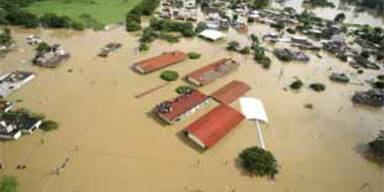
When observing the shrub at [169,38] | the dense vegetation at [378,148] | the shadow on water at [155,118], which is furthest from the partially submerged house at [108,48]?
the dense vegetation at [378,148]

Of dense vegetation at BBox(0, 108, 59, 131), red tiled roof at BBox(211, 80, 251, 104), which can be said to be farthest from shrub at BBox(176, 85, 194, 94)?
dense vegetation at BBox(0, 108, 59, 131)

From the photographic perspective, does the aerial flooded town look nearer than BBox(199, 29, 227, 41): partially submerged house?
Yes

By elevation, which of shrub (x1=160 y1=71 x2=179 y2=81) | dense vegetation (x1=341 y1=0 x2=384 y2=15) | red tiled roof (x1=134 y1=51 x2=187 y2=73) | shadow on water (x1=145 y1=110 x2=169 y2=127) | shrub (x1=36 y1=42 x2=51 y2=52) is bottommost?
shadow on water (x1=145 y1=110 x2=169 y2=127)

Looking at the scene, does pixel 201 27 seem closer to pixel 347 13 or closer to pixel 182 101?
pixel 182 101

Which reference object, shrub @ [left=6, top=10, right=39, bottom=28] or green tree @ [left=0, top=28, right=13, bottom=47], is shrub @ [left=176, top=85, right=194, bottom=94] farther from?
shrub @ [left=6, top=10, right=39, bottom=28]

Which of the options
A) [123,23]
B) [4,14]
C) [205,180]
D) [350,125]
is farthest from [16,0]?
[350,125]

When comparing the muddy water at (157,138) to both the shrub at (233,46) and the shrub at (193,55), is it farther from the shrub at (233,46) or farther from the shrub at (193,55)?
the shrub at (233,46)
